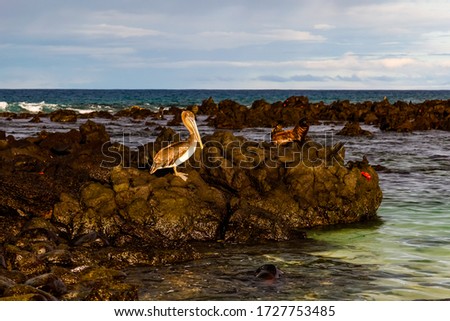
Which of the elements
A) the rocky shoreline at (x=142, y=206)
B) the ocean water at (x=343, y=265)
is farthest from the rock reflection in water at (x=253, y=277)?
the rocky shoreline at (x=142, y=206)

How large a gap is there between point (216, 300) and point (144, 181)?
472 centimetres

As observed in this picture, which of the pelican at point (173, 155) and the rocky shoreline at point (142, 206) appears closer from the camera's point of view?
the rocky shoreline at point (142, 206)

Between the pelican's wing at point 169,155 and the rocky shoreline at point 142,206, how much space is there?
0.96ft

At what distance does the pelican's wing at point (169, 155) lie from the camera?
47.2 feet

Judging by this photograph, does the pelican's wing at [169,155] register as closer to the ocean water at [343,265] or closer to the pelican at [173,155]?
the pelican at [173,155]

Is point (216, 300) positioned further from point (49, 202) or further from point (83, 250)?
point (49, 202)

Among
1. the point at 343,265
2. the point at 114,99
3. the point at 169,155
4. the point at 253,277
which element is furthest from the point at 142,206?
the point at 114,99

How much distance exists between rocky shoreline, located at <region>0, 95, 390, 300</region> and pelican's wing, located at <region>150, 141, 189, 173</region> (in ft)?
0.96

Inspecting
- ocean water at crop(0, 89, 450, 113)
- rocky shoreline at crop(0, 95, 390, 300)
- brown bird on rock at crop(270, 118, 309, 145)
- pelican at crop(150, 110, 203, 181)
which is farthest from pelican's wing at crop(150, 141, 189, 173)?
ocean water at crop(0, 89, 450, 113)

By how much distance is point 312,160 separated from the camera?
666 inches

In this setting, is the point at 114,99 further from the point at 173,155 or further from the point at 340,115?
the point at 173,155

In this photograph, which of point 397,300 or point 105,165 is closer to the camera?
point 397,300

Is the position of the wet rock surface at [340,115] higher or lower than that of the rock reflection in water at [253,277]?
higher
